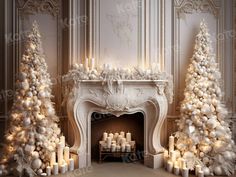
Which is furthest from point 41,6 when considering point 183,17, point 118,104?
point 183,17

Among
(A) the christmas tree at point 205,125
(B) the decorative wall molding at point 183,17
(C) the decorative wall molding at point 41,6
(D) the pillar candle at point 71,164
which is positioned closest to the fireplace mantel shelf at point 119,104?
(D) the pillar candle at point 71,164

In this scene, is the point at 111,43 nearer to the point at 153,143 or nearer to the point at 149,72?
the point at 149,72

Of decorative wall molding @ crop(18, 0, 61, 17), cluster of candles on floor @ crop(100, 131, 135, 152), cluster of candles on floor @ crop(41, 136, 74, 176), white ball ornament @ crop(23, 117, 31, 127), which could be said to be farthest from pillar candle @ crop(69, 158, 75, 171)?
decorative wall molding @ crop(18, 0, 61, 17)

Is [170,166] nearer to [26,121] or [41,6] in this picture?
[26,121]

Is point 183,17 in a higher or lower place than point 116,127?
higher

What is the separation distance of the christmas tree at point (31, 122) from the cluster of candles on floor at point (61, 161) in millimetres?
88

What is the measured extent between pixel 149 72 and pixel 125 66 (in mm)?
451

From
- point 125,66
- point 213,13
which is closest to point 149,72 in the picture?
point 125,66

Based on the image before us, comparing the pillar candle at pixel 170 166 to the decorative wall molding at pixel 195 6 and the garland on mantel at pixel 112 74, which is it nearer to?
the garland on mantel at pixel 112 74

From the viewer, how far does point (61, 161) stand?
4.21m

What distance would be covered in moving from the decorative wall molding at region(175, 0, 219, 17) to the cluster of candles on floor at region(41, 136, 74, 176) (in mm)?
3184

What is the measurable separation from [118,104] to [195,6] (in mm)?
2393

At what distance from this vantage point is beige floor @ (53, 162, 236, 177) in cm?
407

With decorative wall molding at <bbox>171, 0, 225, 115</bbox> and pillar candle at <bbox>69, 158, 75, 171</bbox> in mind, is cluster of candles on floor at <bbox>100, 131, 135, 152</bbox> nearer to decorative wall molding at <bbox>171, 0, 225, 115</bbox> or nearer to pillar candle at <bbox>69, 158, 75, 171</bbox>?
pillar candle at <bbox>69, 158, 75, 171</bbox>
